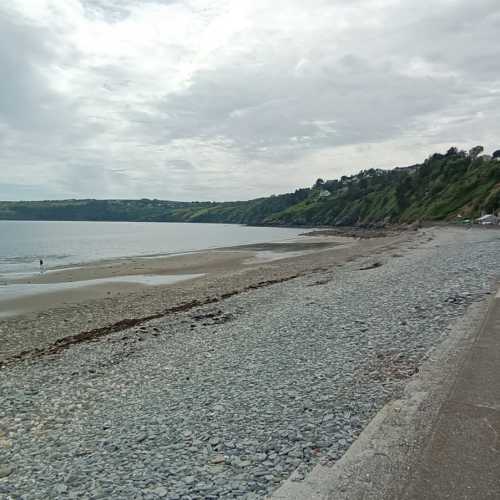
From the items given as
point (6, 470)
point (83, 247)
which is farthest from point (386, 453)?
point (83, 247)

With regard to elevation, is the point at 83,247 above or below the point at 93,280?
above

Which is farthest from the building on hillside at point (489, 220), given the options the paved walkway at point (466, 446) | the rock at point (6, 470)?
the rock at point (6, 470)

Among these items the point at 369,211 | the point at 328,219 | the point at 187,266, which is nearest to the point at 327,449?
the point at 187,266

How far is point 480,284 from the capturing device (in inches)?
749

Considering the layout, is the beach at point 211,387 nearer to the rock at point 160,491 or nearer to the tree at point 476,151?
the rock at point 160,491

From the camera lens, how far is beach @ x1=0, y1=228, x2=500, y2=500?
673 centimetres

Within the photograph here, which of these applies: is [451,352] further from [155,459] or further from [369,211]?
[369,211]

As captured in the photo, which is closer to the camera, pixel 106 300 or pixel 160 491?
pixel 160 491

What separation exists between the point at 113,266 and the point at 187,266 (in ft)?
30.6

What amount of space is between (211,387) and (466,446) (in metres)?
6.05

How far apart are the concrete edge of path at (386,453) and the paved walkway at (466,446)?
0.58 ft

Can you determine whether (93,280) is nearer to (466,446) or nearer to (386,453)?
(386,453)

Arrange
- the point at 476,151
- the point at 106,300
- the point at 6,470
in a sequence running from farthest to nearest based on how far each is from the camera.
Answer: the point at 476,151
the point at 106,300
the point at 6,470

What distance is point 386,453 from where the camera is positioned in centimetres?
606
